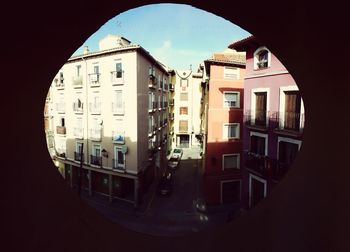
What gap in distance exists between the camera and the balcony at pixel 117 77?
964 centimetres

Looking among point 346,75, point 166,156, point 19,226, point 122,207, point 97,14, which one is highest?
point 97,14

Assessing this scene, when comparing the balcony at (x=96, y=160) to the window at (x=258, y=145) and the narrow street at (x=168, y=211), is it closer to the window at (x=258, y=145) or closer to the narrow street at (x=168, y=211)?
the narrow street at (x=168, y=211)

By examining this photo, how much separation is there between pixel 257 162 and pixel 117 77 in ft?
19.7

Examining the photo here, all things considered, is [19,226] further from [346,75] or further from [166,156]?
[166,156]

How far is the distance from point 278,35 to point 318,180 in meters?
1.00

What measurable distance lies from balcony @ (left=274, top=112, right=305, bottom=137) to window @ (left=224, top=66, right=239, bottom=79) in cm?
331

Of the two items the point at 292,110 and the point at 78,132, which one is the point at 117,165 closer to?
the point at 78,132

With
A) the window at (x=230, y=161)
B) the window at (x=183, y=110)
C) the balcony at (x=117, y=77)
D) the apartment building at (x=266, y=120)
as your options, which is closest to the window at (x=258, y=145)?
the apartment building at (x=266, y=120)

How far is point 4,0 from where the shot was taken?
944mm

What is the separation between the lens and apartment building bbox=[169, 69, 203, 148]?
14.2 meters

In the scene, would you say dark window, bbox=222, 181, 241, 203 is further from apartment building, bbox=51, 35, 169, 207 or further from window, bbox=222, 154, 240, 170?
apartment building, bbox=51, 35, 169, 207

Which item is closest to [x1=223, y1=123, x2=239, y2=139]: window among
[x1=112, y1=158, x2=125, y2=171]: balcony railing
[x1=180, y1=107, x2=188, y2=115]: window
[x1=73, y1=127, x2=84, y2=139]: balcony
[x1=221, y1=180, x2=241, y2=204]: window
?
[x1=221, y1=180, x2=241, y2=204]: window

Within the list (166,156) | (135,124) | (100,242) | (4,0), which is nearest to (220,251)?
(100,242)

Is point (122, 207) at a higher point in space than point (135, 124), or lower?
lower
